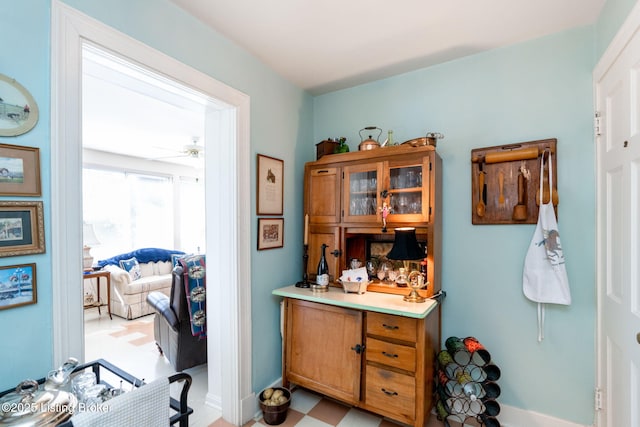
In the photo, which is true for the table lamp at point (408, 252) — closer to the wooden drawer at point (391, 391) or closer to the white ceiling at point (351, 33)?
the wooden drawer at point (391, 391)

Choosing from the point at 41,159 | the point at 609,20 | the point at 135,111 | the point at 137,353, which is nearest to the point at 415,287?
the point at 609,20

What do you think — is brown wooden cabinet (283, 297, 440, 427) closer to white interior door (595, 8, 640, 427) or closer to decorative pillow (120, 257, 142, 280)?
white interior door (595, 8, 640, 427)

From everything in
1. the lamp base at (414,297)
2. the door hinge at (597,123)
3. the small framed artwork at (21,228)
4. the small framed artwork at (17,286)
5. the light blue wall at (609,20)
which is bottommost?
the lamp base at (414,297)

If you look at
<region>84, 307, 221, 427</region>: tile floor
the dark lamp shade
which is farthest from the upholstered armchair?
the dark lamp shade

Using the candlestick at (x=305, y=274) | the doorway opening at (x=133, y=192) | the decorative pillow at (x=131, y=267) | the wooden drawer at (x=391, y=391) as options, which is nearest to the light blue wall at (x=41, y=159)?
the doorway opening at (x=133, y=192)

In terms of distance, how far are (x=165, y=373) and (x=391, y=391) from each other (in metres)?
2.19

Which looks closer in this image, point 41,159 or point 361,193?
point 41,159

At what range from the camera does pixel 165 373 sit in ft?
9.28

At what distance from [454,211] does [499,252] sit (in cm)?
41

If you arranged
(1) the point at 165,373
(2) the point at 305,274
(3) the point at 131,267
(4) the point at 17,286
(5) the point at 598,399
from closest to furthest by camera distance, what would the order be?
(4) the point at 17,286
(5) the point at 598,399
(2) the point at 305,274
(1) the point at 165,373
(3) the point at 131,267

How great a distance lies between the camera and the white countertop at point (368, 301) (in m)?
1.79

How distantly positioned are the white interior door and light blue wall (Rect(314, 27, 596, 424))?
99 mm

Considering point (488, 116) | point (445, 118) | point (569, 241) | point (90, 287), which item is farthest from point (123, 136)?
point (569, 241)

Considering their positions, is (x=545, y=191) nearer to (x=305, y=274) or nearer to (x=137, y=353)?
(x=305, y=274)
